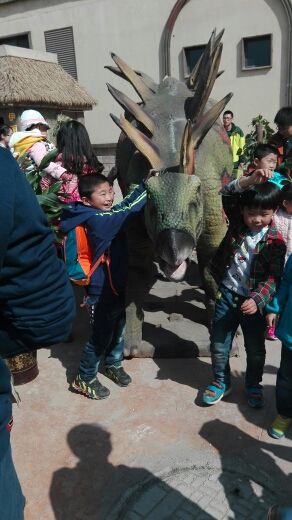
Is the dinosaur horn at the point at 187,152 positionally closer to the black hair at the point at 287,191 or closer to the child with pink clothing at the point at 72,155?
the black hair at the point at 287,191

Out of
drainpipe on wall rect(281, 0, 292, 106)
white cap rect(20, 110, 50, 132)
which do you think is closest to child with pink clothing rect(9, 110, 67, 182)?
white cap rect(20, 110, 50, 132)

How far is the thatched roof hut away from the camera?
8.52m

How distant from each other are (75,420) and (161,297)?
1968 millimetres

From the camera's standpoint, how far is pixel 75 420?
2.81 metres

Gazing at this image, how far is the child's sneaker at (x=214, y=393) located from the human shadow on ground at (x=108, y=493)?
671 millimetres

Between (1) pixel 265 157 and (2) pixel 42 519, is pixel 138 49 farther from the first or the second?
(2) pixel 42 519

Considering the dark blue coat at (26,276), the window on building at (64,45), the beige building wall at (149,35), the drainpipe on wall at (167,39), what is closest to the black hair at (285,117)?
the dark blue coat at (26,276)

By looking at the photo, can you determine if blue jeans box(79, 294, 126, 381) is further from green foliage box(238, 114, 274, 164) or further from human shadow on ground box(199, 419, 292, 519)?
green foliage box(238, 114, 274, 164)

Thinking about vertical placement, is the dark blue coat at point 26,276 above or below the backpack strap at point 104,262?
above

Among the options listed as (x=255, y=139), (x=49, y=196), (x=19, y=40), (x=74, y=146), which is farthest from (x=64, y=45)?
(x=49, y=196)

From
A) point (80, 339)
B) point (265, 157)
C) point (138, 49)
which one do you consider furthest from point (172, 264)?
point (138, 49)

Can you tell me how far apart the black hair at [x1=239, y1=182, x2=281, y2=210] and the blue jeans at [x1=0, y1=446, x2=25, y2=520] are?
69.4 inches

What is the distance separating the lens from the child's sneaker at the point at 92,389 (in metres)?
3.02

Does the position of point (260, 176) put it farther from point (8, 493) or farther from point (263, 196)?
point (8, 493)
